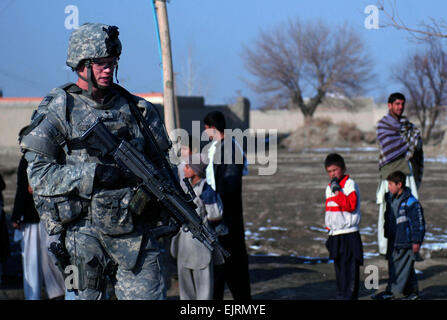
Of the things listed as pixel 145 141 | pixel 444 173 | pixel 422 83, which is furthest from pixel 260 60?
pixel 145 141

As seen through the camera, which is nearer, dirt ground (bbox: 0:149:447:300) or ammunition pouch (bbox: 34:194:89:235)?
ammunition pouch (bbox: 34:194:89:235)

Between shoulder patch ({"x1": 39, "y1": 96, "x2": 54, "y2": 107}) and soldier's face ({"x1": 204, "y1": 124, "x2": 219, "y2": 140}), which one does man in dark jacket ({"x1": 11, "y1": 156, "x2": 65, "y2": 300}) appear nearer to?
soldier's face ({"x1": 204, "y1": 124, "x2": 219, "y2": 140})

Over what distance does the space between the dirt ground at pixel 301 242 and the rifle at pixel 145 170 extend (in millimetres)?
2914

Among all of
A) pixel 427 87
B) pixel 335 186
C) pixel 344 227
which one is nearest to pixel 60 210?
pixel 335 186

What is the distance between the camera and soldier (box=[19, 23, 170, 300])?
355 cm

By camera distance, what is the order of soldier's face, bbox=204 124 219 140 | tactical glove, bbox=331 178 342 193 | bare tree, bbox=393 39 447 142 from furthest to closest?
1. bare tree, bbox=393 39 447 142
2. soldier's face, bbox=204 124 219 140
3. tactical glove, bbox=331 178 342 193

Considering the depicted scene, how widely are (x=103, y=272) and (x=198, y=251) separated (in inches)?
73.8

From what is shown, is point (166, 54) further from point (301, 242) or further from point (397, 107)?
point (301, 242)

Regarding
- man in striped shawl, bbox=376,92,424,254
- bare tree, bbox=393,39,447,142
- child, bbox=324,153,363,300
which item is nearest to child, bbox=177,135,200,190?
child, bbox=324,153,363,300

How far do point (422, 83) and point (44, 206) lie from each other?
109 ft

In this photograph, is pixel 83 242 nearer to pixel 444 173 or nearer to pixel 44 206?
pixel 44 206

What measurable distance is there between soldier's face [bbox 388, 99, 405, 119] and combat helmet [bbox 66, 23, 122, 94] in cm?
437

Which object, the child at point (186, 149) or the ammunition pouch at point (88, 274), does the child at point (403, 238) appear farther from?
the ammunition pouch at point (88, 274)

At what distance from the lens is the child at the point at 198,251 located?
5.47 meters
